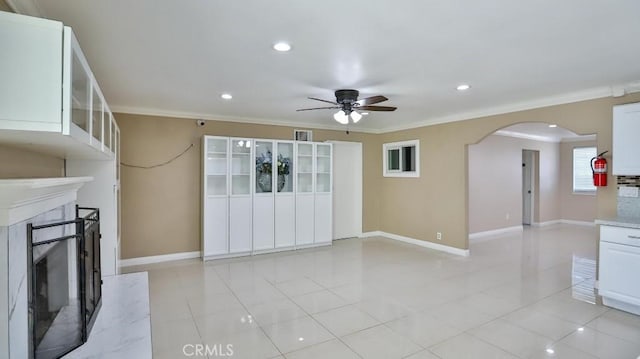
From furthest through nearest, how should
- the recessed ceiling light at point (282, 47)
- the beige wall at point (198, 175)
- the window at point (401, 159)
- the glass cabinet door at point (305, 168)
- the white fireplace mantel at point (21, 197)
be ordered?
1. the window at point (401, 159)
2. the glass cabinet door at point (305, 168)
3. the beige wall at point (198, 175)
4. the recessed ceiling light at point (282, 47)
5. the white fireplace mantel at point (21, 197)

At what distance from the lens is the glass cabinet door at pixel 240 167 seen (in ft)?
18.0

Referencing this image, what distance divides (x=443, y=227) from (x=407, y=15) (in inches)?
183

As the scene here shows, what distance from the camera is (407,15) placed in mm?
2131

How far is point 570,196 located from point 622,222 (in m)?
6.67

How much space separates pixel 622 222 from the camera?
3418 mm

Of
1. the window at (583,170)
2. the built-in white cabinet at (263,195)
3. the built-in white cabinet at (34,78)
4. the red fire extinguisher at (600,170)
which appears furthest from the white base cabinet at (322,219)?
the window at (583,170)

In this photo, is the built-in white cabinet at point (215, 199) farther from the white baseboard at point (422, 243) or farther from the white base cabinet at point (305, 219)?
the white baseboard at point (422, 243)

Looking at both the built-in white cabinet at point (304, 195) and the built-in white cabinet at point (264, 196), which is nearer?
the built-in white cabinet at point (264, 196)

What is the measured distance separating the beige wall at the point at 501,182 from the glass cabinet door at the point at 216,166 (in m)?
5.11

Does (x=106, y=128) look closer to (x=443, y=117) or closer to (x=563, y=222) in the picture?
(x=443, y=117)

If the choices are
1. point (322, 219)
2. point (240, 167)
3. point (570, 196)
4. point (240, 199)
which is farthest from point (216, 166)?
point (570, 196)

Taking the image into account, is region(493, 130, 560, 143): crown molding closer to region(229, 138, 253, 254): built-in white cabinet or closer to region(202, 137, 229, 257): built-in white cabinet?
region(229, 138, 253, 254): built-in white cabinet

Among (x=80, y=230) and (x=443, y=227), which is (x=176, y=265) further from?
(x=443, y=227)

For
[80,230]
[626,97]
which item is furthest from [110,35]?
[626,97]
